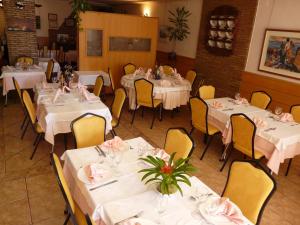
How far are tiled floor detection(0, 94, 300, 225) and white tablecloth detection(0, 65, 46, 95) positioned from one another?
920 millimetres

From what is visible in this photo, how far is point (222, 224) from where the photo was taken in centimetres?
174

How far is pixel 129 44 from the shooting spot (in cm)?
771

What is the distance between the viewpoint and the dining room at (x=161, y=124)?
2.01m

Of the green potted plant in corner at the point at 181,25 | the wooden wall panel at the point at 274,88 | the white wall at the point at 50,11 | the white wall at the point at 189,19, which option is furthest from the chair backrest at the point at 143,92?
the white wall at the point at 50,11

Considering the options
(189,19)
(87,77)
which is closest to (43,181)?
(87,77)

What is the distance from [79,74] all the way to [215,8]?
413 cm

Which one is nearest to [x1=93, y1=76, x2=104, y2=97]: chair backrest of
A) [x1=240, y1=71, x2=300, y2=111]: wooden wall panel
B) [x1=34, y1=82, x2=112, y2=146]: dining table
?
[x1=34, y1=82, x2=112, y2=146]: dining table

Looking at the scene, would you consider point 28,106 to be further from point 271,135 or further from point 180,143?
point 271,135

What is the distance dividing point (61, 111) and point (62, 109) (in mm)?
82

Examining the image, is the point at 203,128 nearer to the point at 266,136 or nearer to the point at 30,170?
the point at 266,136

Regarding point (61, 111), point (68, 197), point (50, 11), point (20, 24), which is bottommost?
point (68, 197)

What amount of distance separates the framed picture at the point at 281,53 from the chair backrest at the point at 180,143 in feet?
12.9

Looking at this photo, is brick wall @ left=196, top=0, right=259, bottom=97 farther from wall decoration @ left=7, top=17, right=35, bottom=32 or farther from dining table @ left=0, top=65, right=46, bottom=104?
wall decoration @ left=7, top=17, right=35, bottom=32

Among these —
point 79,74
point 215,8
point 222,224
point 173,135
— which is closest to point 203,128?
point 173,135
